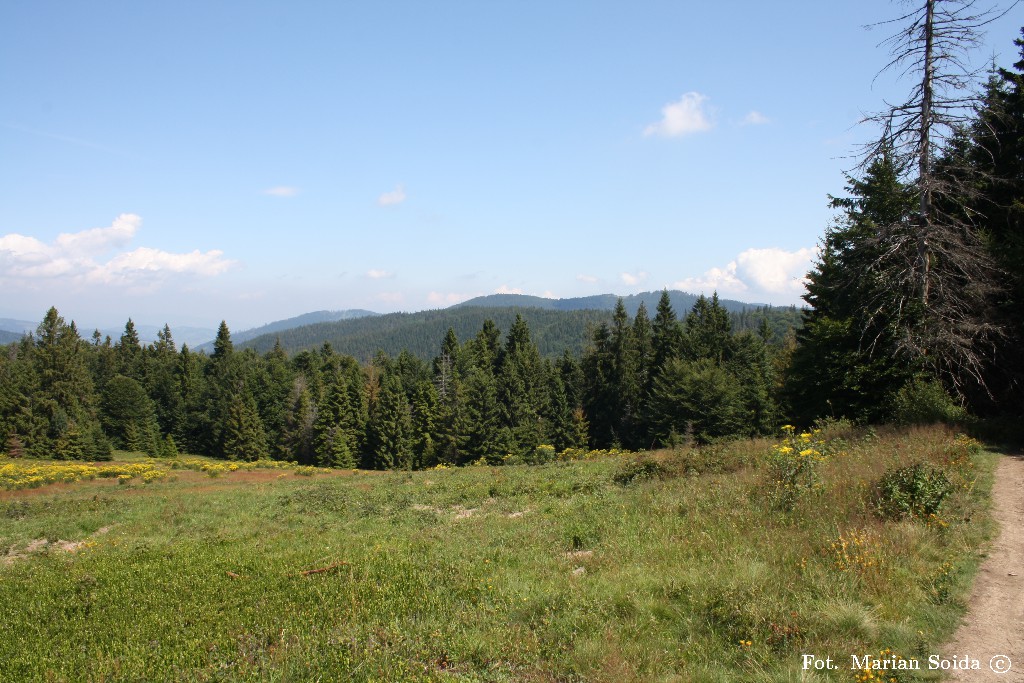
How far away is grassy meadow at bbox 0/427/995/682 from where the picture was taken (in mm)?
5805

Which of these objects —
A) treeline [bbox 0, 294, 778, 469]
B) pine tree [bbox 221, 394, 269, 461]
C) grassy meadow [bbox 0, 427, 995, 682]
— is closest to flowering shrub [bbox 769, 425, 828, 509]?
grassy meadow [bbox 0, 427, 995, 682]

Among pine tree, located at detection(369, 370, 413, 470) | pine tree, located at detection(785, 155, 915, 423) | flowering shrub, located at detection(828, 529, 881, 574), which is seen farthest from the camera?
pine tree, located at detection(369, 370, 413, 470)

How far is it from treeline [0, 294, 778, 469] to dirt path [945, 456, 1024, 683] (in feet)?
128

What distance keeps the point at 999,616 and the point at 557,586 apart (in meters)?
5.17

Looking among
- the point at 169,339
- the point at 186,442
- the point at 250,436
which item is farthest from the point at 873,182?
the point at 169,339

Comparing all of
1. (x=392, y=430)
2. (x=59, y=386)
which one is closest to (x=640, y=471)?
(x=392, y=430)

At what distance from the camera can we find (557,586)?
7.82m

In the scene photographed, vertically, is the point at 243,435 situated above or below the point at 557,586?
below

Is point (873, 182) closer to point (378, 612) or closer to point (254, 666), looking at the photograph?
point (378, 612)

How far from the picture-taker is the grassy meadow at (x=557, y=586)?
5.80 m

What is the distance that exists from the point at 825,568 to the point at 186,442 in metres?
93.3

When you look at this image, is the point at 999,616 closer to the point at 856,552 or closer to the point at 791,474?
the point at 856,552

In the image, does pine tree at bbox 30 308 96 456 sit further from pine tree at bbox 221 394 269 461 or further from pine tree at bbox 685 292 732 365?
pine tree at bbox 685 292 732 365

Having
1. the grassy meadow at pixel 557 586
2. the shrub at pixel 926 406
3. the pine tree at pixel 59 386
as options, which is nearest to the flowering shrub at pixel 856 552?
the grassy meadow at pixel 557 586
